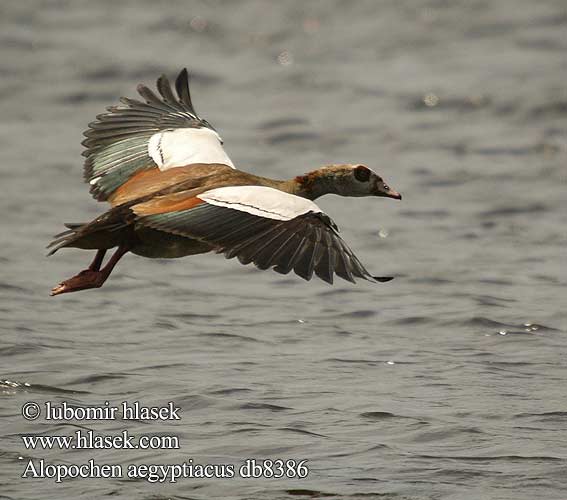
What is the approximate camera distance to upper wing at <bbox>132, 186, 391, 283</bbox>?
26.9 ft

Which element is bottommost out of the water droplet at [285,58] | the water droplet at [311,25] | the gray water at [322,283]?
the gray water at [322,283]

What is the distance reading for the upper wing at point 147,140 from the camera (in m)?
10.2

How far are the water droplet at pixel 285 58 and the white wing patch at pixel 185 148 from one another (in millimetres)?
9007

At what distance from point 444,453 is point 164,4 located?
14.2 meters

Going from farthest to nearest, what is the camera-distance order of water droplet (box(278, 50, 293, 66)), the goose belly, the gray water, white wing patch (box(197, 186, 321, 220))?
water droplet (box(278, 50, 293, 66)) < the goose belly < the gray water < white wing patch (box(197, 186, 321, 220))

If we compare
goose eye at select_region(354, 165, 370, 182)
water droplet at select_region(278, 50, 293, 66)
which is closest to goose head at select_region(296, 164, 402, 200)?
goose eye at select_region(354, 165, 370, 182)

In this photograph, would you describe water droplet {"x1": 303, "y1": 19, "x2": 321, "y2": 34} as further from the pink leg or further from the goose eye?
the pink leg

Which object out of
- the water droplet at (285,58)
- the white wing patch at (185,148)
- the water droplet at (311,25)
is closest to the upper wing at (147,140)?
the white wing patch at (185,148)

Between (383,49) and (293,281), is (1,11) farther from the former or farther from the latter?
(293,281)

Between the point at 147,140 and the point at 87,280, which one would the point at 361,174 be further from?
the point at 87,280

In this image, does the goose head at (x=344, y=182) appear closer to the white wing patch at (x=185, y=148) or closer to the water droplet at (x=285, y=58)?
the white wing patch at (x=185, y=148)

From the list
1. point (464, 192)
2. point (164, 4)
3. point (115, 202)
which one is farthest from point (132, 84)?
point (115, 202)

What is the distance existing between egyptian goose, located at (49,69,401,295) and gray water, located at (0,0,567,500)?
102cm

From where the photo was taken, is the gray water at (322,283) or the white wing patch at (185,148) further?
the white wing patch at (185,148)
